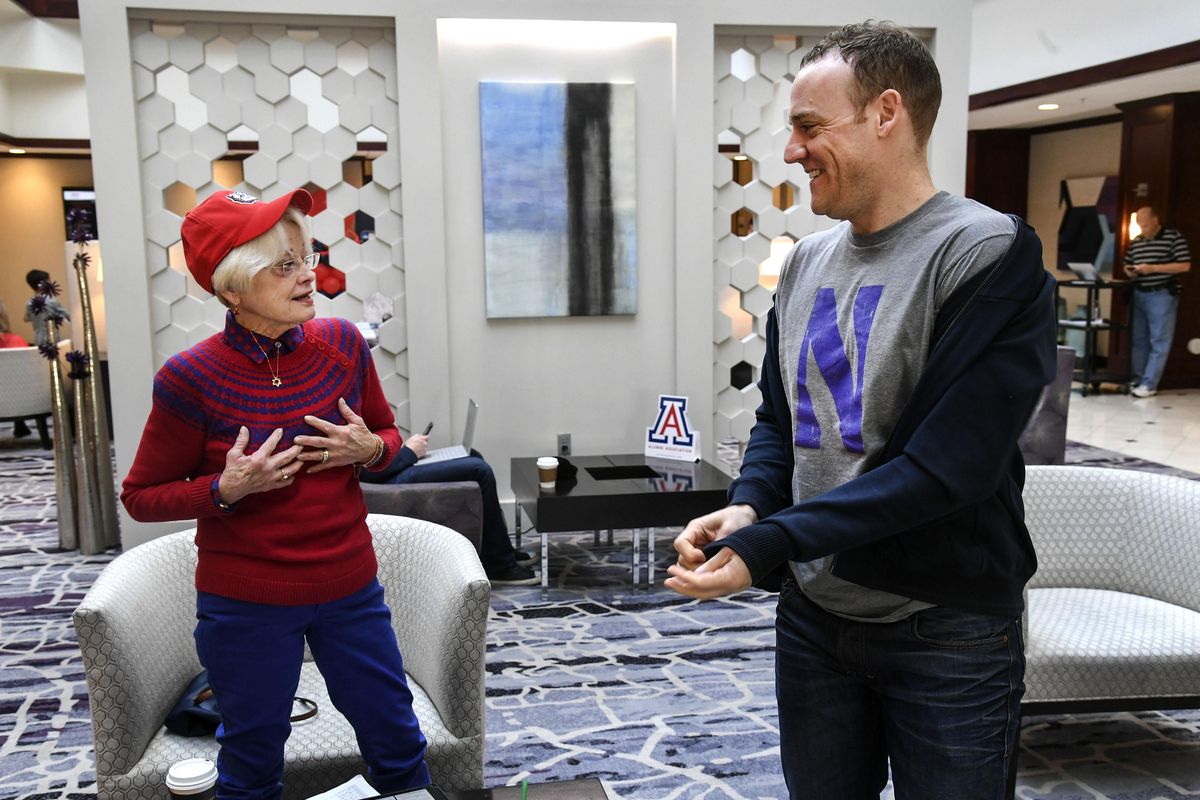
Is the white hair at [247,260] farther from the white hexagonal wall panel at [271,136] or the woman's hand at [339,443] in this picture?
the white hexagonal wall panel at [271,136]

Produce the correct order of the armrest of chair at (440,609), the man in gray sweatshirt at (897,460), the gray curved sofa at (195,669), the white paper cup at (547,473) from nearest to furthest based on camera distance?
the man in gray sweatshirt at (897,460) < the gray curved sofa at (195,669) < the armrest of chair at (440,609) < the white paper cup at (547,473)

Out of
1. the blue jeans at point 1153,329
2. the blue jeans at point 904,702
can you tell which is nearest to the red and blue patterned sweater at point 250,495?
the blue jeans at point 904,702

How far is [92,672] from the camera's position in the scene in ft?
7.23

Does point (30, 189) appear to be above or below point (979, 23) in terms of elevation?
below

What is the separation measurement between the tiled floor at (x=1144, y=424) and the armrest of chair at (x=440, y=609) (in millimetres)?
6424

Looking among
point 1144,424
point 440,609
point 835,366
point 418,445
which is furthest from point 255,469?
point 1144,424

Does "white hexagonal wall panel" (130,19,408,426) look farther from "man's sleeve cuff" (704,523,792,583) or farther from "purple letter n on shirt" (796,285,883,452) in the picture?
"man's sleeve cuff" (704,523,792,583)

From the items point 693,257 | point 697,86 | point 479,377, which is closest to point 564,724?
point 479,377

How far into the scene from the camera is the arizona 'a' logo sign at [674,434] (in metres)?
5.32

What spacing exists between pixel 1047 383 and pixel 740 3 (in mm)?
4663

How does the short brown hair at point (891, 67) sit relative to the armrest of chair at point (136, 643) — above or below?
above

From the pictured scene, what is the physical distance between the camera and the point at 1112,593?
3258mm

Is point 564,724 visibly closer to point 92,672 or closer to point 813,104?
point 92,672

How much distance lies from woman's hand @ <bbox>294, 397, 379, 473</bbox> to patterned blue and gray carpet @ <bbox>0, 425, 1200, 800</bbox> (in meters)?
1.35
